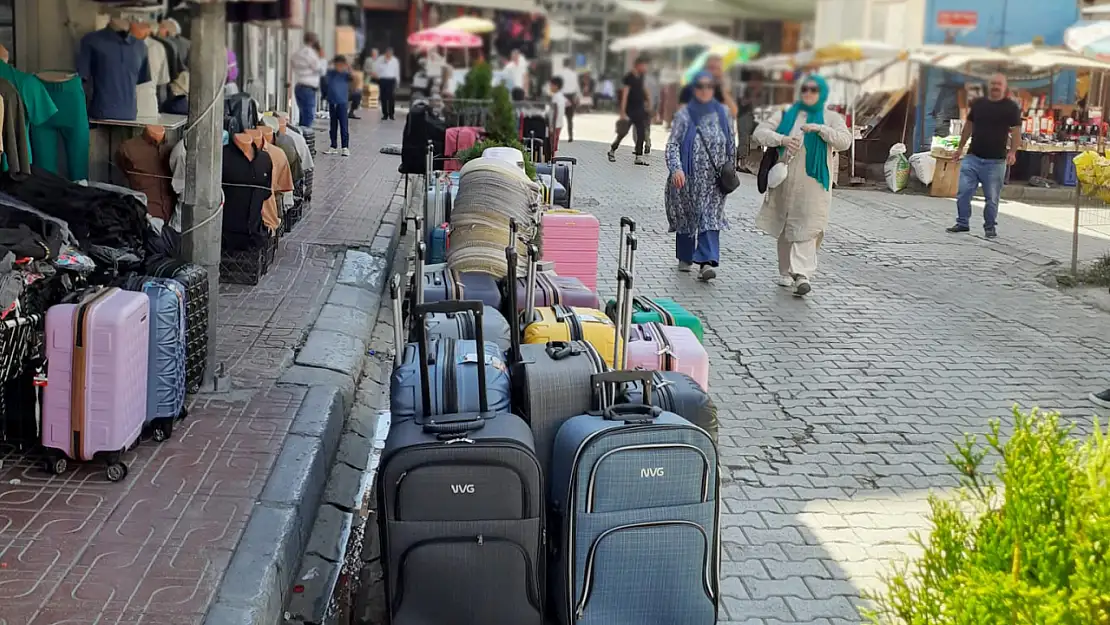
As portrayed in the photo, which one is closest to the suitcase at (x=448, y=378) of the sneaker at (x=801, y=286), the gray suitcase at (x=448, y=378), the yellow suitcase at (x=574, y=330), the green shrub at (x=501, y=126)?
the gray suitcase at (x=448, y=378)

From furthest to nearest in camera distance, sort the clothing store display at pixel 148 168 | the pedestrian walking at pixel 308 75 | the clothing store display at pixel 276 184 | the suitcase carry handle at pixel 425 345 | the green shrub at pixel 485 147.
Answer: the pedestrian walking at pixel 308 75 < the green shrub at pixel 485 147 < the clothing store display at pixel 276 184 < the clothing store display at pixel 148 168 < the suitcase carry handle at pixel 425 345

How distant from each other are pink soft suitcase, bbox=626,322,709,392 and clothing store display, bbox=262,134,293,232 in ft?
14.5

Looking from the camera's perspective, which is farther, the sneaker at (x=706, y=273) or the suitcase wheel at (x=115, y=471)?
the sneaker at (x=706, y=273)

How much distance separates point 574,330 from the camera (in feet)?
16.6

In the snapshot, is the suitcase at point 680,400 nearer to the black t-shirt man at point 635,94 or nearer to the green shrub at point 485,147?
the black t-shirt man at point 635,94

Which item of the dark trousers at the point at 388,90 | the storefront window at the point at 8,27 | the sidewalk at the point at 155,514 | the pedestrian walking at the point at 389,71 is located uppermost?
the storefront window at the point at 8,27

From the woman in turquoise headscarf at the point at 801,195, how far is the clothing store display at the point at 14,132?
505cm

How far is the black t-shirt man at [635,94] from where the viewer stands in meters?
1.54

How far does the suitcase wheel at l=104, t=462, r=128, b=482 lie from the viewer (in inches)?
182

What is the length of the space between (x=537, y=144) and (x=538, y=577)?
8.44 metres

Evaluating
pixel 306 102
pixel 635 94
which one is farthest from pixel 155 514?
pixel 306 102

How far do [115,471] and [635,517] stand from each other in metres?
2.19

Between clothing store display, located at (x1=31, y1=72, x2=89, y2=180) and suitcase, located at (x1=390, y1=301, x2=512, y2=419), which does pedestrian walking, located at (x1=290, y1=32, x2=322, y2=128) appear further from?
suitcase, located at (x1=390, y1=301, x2=512, y2=419)

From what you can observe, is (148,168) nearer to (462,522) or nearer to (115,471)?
(115,471)
